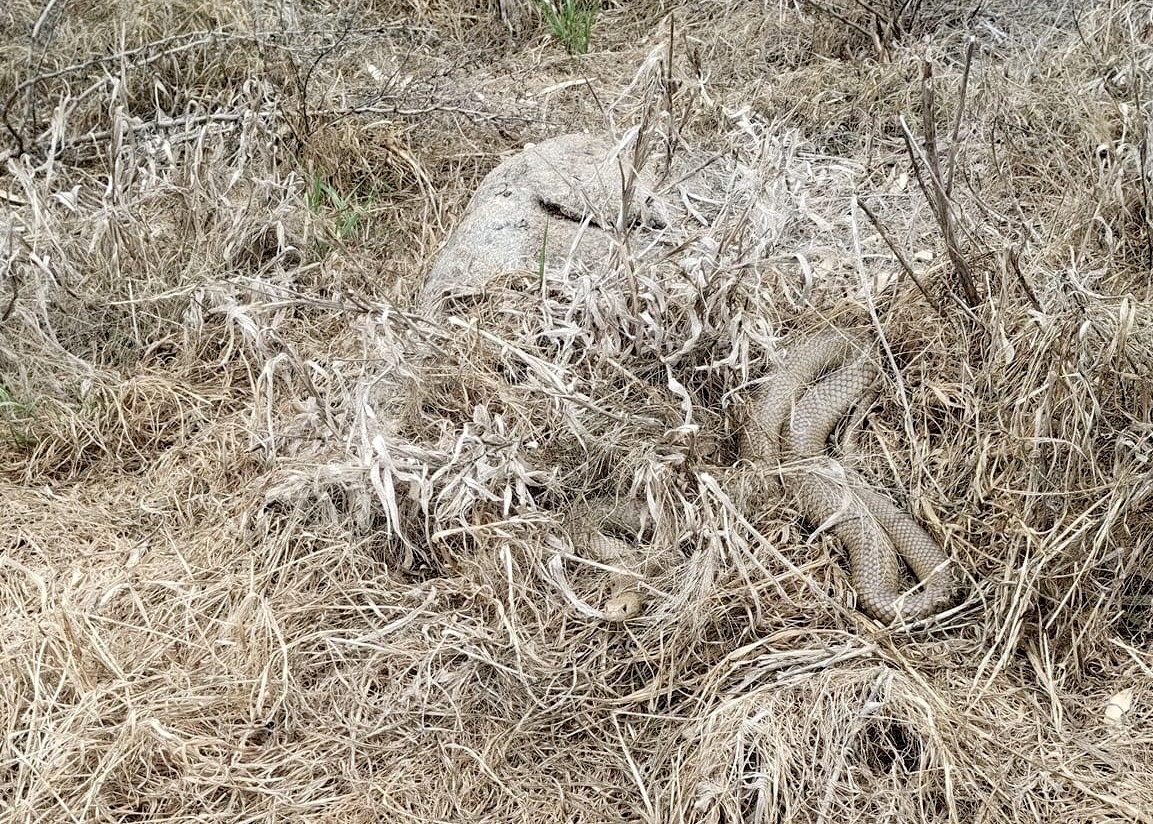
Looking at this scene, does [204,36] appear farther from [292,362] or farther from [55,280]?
[292,362]

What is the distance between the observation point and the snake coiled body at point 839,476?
2.91 metres

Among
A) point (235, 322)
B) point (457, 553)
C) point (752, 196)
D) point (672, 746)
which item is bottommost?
point (672, 746)

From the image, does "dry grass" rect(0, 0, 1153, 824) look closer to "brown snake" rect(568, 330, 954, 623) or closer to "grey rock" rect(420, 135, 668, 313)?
"brown snake" rect(568, 330, 954, 623)

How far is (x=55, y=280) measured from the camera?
151 inches

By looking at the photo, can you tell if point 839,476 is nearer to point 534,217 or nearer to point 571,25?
point 534,217

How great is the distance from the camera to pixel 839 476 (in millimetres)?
2943

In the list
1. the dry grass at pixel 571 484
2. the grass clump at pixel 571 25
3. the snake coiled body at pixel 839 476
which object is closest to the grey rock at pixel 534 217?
the dry grass at pixel 571 484

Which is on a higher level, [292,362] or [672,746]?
A: [292,362]

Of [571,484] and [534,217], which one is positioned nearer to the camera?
[571,484]

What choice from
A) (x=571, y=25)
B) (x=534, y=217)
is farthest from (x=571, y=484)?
(x=571, y=25)

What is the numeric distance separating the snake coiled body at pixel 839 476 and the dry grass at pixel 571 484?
0.08m

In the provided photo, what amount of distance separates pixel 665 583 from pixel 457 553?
1.88 feet

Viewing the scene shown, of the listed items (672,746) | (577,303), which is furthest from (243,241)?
(672,746)

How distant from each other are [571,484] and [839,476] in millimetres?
731
